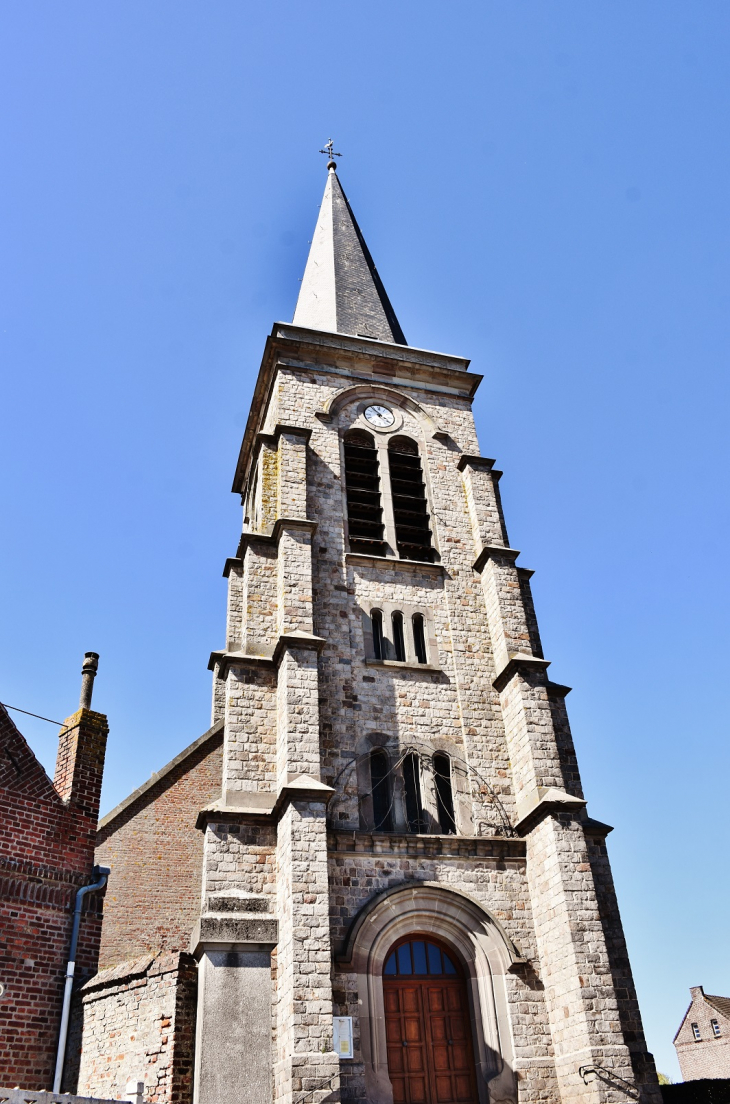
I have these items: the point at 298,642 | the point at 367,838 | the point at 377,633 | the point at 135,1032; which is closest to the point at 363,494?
the point at 377,633

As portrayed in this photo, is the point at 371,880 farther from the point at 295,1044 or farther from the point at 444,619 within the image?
the point at 444,619

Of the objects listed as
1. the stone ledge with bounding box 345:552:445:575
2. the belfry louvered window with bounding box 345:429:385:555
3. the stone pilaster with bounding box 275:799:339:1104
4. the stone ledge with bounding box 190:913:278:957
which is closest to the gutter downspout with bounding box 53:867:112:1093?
the stone ledge with bounding box 190:913:278:957

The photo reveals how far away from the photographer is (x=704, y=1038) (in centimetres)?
3619

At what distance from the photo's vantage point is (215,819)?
13117 mm

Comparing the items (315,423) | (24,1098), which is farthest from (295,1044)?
(315,423)

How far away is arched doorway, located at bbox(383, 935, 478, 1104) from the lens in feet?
39.4

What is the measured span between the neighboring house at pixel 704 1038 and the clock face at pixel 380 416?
30.5m

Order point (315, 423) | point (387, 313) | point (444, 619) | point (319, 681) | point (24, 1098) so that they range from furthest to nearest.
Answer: point (387, 313) < point (315, 423) < point (444, 619) < point (319, 681) < point (24, 1098)

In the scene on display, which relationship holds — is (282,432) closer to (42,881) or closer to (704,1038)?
(42,881)

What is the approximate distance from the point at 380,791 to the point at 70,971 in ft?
17.8

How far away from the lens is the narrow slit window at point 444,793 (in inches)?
564

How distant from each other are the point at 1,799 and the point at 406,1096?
7.03m

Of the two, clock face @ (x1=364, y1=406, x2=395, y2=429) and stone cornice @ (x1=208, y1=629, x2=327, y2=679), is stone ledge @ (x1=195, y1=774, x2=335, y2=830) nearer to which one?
stone cornice @ (x1=208, y1=629, x2=327, y2=679)

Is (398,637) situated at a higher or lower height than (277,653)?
higher
